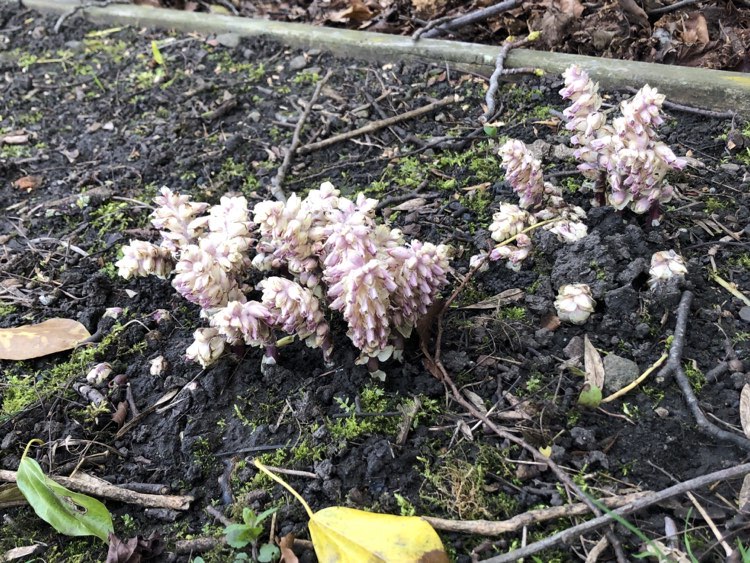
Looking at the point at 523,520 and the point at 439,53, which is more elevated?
the point at 439,53

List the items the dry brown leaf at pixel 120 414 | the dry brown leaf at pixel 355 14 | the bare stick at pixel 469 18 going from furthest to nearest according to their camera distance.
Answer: the dry brown leaf at pixel 355 14 < the bare stick at pixel 469 18 < the dry brown leaf at pixel 120 414

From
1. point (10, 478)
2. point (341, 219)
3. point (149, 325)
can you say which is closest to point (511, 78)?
point (341, 219)

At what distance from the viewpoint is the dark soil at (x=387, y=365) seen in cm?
169

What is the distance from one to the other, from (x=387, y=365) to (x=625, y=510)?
0.79 meters

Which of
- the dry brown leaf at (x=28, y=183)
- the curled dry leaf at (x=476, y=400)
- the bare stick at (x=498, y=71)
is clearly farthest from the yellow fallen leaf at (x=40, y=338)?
the bare stick at (x=498, y=71)

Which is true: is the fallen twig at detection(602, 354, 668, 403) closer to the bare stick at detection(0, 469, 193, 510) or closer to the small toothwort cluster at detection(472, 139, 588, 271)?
the small toothwort cluster at detection(472, 139, 588, 271)

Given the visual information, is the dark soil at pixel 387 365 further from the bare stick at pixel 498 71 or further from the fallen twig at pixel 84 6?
the fallen twig at pixel 84 6

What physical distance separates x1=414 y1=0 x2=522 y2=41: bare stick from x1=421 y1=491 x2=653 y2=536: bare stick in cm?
290

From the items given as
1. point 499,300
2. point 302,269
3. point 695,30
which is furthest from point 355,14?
point 302,269

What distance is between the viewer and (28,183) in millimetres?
3266

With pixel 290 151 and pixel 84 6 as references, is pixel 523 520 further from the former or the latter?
pixel 84 6

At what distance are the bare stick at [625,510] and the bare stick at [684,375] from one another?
145 mm

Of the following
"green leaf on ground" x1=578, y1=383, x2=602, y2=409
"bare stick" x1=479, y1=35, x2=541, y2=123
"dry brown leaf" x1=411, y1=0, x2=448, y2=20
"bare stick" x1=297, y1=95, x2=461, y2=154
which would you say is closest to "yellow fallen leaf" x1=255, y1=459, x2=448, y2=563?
"green leaf on ground" x1=578, y1=383, x2=602, y2=409

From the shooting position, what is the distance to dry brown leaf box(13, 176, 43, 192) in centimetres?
325
